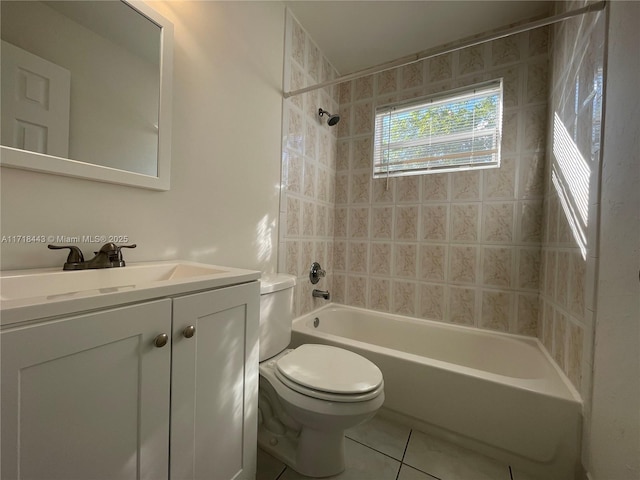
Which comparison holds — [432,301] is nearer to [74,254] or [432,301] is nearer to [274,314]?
[274,314]

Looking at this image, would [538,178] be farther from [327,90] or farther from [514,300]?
[327,90]

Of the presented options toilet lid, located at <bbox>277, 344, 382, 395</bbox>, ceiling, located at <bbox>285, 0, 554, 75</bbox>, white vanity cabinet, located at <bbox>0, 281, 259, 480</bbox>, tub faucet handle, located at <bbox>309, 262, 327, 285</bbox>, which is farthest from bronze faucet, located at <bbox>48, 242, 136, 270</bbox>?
ceiling, located at <bbox>285, 0, 554, 75</bbox>

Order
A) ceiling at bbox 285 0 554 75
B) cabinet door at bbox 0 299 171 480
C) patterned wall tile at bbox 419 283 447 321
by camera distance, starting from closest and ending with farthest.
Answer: cabinet door at bbox 0 299 171 480 → ceiling at bbox 285 0 554 75 → patterned wall tile at bbox 419 283 447 321

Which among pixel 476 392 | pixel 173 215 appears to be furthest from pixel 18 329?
pixel 476 392

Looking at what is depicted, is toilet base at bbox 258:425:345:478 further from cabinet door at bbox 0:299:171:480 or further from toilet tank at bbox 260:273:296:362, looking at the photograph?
cabinet door at bbox 0:299:171:480

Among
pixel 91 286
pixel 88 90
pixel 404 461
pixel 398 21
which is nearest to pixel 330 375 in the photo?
pixel 404 461

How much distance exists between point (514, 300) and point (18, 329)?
2162 millimetres

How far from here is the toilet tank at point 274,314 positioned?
3.80ft

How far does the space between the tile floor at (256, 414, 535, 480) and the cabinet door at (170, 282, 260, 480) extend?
12.6 inches

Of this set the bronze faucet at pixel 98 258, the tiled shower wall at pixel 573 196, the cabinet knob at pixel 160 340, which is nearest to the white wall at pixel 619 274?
the tiled shower wall at pixel 573 196

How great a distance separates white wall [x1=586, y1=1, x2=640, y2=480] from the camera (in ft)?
2.47

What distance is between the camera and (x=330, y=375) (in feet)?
3.34

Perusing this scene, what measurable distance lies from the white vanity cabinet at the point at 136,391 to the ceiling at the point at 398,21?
181 centimetres

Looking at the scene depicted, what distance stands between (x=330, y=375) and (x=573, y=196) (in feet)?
4.31
